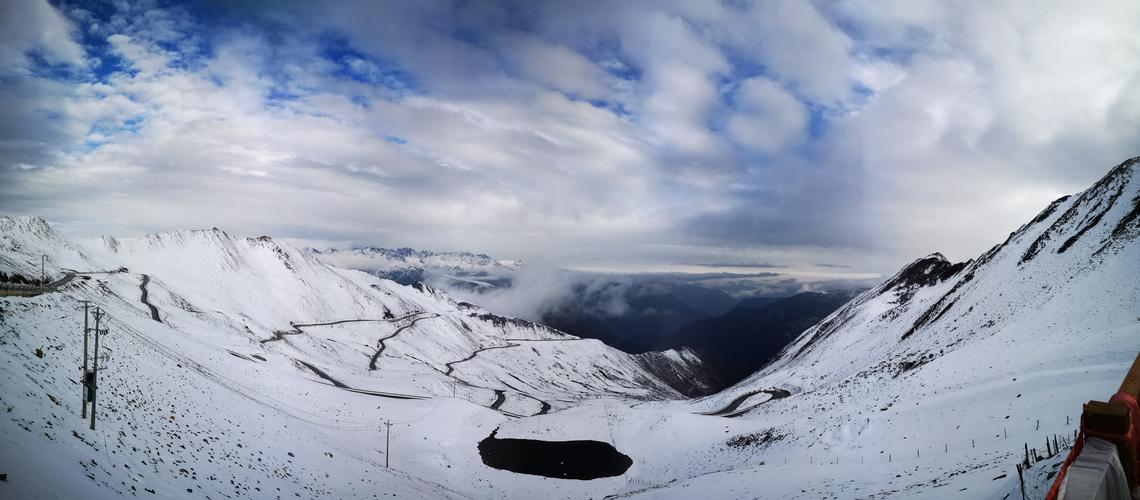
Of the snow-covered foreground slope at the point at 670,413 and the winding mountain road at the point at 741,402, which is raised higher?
the snow-covered foreground slope at the point at 670,413

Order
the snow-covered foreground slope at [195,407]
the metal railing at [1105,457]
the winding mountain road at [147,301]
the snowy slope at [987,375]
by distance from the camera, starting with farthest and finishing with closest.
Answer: the winding mountain road at [147,301] < the snowy slope at [987,375] < the snow-covered foreground slope at [195,407] < the metal railing at [1105,457]

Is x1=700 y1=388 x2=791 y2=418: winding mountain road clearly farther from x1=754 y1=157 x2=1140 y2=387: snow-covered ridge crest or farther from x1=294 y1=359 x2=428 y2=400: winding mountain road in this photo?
x1=294 y1=359 x2=428 y2=400: winding mountain road

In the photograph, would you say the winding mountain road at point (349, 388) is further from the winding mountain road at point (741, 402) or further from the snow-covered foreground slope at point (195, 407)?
the winding mountain road at point (741, 402)

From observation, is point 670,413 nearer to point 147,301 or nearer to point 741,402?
point 741,402

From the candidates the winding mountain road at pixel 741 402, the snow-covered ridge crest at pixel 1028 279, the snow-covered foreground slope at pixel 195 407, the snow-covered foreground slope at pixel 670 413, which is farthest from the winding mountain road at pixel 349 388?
the snow-covered ridge crest at pixel 1028 279

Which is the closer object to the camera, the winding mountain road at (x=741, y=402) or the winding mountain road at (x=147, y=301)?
the winding mountain road at (x=741, y=402)

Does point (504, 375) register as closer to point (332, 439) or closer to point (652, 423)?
point (652, 423)

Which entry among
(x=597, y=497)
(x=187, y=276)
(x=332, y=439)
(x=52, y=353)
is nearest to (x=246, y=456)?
(x=52, y=353)
